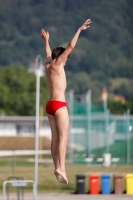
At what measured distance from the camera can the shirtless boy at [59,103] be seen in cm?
797

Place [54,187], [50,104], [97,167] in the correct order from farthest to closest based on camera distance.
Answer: [97,167]
[54,187]
[50,104]

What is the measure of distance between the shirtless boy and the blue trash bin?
1532cm

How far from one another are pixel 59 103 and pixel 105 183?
52.2ft

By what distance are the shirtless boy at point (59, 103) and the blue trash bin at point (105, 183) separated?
15.3 meters

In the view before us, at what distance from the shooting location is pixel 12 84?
11194cm

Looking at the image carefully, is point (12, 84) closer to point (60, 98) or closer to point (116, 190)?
point (116, 190)

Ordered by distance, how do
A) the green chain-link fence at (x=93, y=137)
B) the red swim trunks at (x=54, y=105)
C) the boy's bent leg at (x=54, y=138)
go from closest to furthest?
the red swim trunks at (x=54, y=105) < the boy's bent leg at (x=54, y=138) < the green chain-link fence at (x=93, y=137)

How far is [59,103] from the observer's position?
7.98 m

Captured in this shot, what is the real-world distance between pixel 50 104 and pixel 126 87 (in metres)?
192

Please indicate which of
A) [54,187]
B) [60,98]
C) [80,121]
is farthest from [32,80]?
[60,98]

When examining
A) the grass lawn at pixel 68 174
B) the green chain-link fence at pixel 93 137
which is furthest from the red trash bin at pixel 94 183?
the green chain-link fence at pixel 93 137

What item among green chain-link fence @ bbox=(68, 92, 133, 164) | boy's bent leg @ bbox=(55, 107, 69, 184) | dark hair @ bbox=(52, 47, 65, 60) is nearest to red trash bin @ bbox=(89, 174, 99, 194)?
green chain-link fence @ bbox=(68, 92, 133, 164)

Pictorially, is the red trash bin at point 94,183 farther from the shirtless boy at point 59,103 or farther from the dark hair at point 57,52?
the dark hair at point 57,52

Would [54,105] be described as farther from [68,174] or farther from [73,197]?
[68,174]
